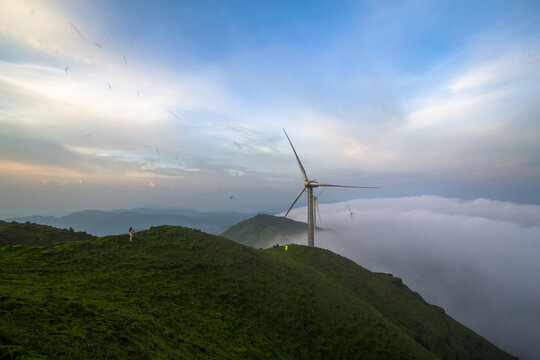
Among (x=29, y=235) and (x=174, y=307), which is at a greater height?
(x=29, y=235)

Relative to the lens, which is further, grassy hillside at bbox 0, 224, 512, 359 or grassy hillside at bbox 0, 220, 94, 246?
grassy hillside at bbox 0, 220, 94, 246

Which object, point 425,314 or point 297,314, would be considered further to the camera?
point 425,314

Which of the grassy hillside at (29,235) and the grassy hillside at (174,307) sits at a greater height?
the grassy hillside at (29,235)

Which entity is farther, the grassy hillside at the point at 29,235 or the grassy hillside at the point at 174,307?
the grassy hillside at the point at 29,235

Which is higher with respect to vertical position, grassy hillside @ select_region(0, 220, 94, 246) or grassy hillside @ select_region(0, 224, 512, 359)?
grassy hillside @ select_region(0, 220, 94, 246)

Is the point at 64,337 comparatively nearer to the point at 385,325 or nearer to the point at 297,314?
the point at 297,314

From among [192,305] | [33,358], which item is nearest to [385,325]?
[192,305]

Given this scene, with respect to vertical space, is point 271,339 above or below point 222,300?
below

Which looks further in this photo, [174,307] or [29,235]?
[29,235]
